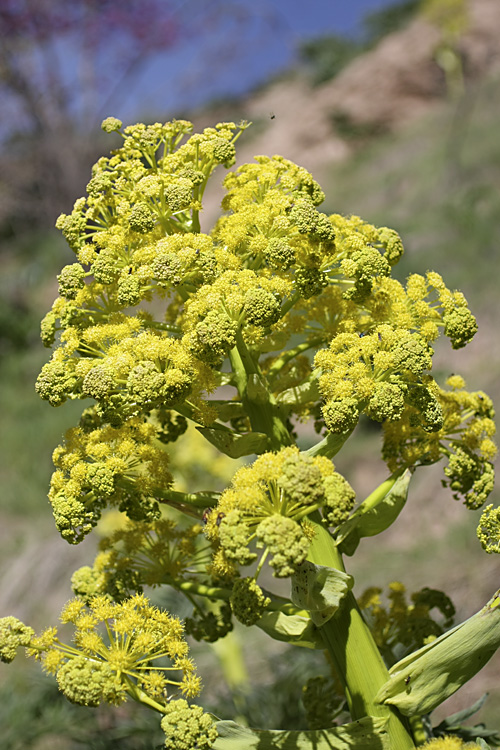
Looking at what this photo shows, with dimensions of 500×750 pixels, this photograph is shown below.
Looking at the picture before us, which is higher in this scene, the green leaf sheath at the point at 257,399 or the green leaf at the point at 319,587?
the green leaf sheath at the point at 257,399

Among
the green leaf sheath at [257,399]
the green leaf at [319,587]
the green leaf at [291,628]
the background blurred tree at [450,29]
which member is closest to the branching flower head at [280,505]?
the green leaf at [319,587]

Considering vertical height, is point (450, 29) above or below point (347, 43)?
below

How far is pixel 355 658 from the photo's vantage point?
6.86 feet

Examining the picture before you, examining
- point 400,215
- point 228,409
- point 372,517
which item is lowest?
point 372,517

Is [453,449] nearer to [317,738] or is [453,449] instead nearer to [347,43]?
[317,738]

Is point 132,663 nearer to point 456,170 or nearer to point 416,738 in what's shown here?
point 416,738

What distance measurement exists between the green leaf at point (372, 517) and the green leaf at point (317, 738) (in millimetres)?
483

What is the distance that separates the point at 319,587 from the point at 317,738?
1.49 ft

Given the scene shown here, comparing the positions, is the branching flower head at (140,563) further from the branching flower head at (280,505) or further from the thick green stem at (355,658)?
the branching flower head at (280,505)

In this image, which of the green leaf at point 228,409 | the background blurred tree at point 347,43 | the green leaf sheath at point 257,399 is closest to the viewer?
the green leaf sheath at point 257,399

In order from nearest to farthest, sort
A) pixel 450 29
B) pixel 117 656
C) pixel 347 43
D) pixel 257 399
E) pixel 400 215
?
pixel 117 656 < pixel 257 399 < pixel 400 215 < pixel 450 29 < pixel 347 43

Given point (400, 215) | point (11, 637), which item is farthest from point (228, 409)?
point (400, 215)

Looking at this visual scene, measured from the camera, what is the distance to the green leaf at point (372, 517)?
2168mm

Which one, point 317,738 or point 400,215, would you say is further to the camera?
point 400,215
